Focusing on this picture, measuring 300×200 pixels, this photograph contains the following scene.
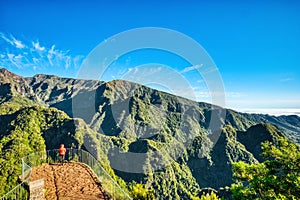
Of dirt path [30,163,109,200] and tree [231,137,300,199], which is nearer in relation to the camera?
dirt path [30,163,109,200]

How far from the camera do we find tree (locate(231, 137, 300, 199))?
14750 mm

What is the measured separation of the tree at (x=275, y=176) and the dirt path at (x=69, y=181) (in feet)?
30.6

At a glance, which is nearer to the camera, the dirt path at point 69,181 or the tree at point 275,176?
the dirt path at point 69,181

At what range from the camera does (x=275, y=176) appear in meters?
16.1

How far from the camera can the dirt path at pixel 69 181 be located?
13234 millimetres

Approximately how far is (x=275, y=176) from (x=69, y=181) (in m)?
12.9

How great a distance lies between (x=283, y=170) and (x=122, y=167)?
146 metres

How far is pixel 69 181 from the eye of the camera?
1538cm

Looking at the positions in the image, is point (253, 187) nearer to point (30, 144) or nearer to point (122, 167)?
point (30, 144)

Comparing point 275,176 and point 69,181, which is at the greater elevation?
point 69,181

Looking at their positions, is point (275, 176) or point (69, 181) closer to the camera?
point (69, 181)

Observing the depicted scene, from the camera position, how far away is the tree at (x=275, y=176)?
1475 centimetres

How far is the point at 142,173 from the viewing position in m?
144

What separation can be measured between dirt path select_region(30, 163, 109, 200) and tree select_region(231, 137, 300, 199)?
9327 mm
